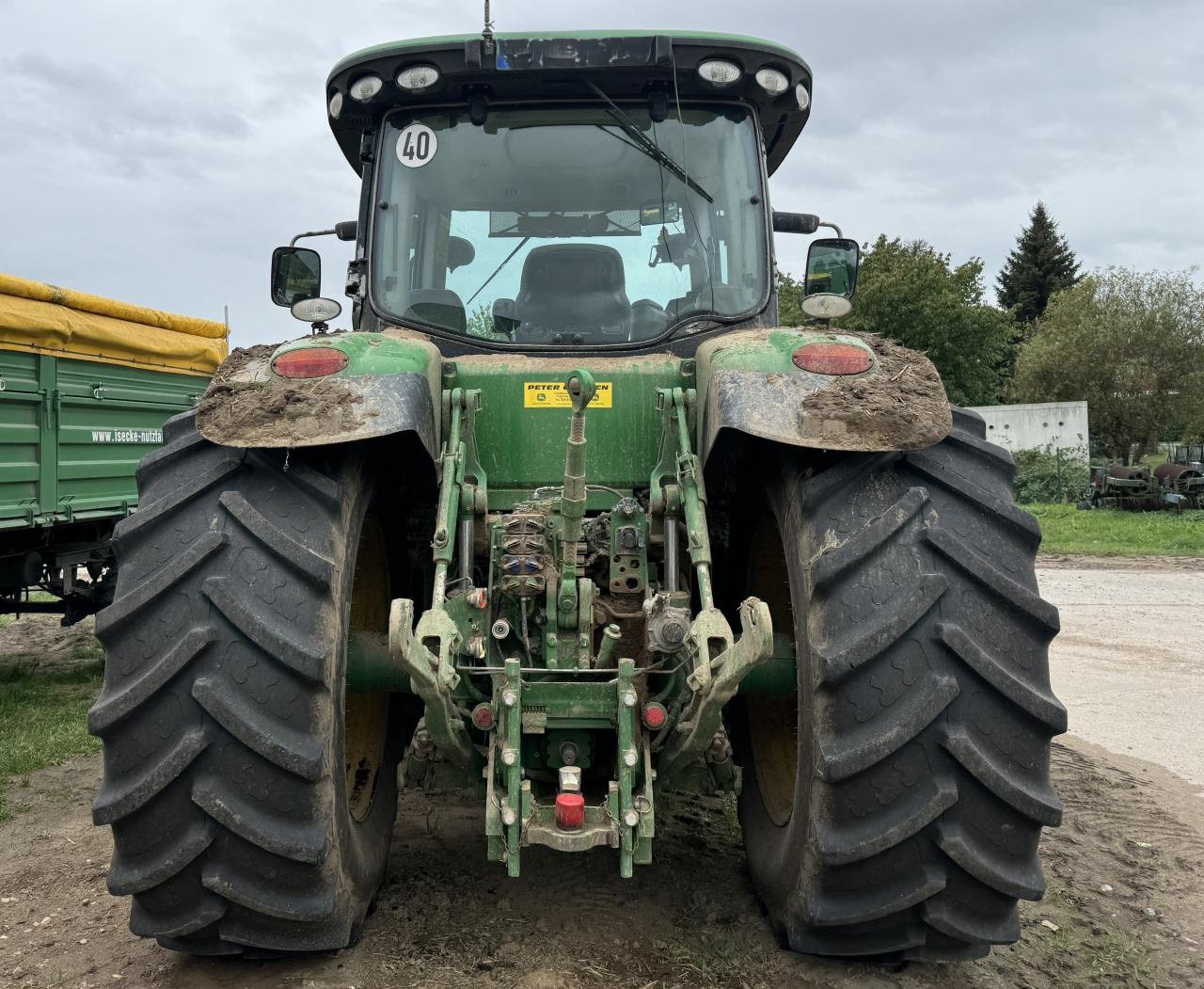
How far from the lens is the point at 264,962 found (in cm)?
289

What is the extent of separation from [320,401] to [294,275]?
6.31 ft

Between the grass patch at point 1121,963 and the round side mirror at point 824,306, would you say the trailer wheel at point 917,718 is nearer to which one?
the grass patch at point 1121,963

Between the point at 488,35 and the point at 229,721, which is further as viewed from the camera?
the point at 488,35

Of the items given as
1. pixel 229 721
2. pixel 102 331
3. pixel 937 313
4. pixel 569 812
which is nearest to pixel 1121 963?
pixel 569 812

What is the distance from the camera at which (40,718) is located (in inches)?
245

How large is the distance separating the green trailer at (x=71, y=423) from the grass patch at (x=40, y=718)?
501mm

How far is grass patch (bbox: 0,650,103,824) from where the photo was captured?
205 inches

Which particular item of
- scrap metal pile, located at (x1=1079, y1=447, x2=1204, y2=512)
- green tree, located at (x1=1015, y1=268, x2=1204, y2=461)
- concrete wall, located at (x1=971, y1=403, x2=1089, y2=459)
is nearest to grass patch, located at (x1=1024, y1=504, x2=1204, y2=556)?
scrap metal pile, located at (x1=1079, y1=447, x2=1204, y2=512)

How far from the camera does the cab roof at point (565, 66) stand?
3750 mm

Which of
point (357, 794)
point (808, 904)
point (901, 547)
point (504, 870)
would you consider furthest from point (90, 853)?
point (901, 547)

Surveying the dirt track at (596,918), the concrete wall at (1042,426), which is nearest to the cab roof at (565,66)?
the dirt track at (596,918)

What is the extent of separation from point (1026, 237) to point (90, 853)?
192ft

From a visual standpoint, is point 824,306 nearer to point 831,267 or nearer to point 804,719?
point 831,267

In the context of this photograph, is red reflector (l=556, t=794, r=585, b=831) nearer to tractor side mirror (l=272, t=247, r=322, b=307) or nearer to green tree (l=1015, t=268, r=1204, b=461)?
tractor side mirror (l=272, t=247, r=322, b=307)
